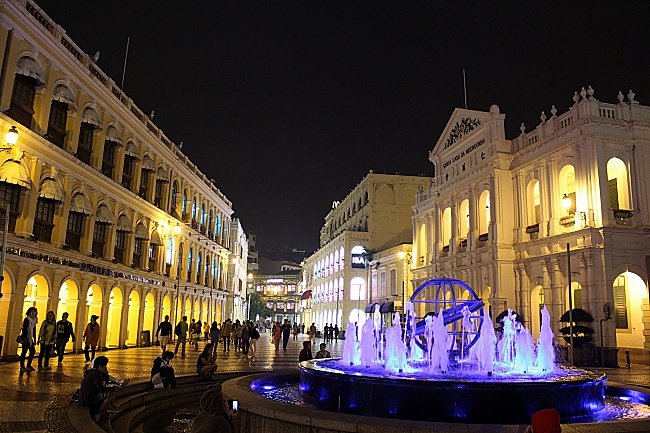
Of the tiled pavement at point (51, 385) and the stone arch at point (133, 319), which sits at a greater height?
the stone arch at point (133, 319)

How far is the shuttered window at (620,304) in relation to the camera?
2753 centimetres

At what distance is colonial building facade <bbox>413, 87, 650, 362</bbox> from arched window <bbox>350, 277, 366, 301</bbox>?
27754 millimetres

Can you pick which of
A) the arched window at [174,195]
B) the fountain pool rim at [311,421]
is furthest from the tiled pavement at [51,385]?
the arched window at [174,195]

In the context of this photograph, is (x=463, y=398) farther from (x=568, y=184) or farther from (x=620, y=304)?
(x=568, y=184)

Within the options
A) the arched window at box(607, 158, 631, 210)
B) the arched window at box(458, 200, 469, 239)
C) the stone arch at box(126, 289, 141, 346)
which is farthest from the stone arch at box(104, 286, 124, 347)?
the arched window at box(607, 158, 631, 210)

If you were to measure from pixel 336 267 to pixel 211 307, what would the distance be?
23.3 metres

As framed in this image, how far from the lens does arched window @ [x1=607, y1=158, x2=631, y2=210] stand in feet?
87.2

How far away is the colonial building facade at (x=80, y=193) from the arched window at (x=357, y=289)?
28.2 m

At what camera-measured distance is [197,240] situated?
46.5 metres

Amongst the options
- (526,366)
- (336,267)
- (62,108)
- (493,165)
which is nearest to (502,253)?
(493,165)

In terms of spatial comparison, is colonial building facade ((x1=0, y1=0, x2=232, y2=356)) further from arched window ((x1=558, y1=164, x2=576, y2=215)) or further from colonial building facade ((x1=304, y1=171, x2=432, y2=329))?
colonial building facade ((x1=304, y1=171, x2=432, y2=329))

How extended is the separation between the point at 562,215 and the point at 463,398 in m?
21.9

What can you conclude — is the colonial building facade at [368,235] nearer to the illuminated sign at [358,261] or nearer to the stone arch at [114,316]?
the illuminated sign at [358,261]

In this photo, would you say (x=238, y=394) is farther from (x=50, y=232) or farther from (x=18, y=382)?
(x=50, y=232)
